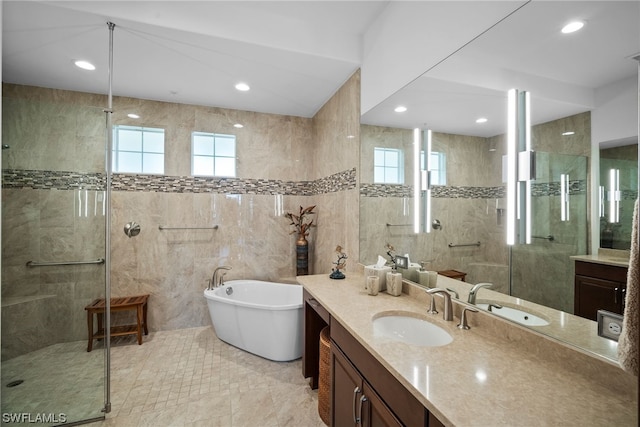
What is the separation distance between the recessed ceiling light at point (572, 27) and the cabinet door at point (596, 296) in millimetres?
884

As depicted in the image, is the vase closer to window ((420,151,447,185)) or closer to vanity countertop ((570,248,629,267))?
window ((420,151,447,185))

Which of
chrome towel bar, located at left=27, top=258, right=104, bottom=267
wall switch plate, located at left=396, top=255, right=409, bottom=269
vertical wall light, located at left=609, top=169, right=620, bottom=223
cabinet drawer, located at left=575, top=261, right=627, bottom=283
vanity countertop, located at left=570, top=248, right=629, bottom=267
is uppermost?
vertical wall light, located at left=609, top=169, right=620, bottom=223

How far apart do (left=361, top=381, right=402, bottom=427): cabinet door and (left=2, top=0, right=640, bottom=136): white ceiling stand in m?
1.30

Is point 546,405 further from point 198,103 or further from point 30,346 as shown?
point 198,103

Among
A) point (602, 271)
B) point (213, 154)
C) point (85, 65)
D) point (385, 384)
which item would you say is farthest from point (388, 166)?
point (85, 65)

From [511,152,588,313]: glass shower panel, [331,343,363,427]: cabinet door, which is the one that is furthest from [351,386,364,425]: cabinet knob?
[511,152,588,313]: glass shower panel

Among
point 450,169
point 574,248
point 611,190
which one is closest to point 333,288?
point 450,169

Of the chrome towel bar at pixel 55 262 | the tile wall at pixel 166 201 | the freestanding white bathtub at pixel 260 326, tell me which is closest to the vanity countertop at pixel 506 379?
the freestanding white bathtub at pixel 260 326

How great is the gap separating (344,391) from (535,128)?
1.50 m

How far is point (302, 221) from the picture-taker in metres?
3.76

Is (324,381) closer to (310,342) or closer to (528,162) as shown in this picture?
(310,342)

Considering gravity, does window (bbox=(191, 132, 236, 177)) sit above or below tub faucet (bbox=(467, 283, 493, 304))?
above

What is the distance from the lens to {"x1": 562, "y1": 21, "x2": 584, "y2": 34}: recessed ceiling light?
0.96 metres

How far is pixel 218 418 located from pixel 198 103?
3231 millimetres
